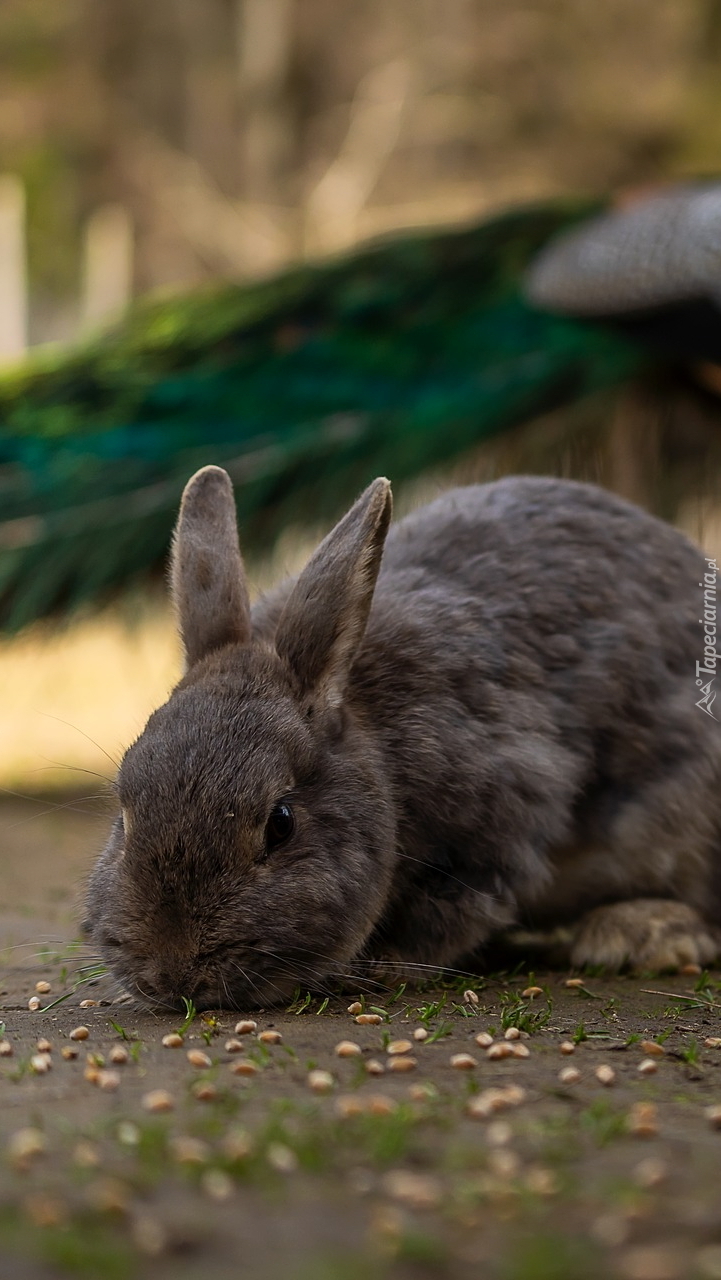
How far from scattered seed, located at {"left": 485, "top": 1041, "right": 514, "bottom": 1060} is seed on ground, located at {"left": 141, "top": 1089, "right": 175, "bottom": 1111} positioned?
2.37 ft

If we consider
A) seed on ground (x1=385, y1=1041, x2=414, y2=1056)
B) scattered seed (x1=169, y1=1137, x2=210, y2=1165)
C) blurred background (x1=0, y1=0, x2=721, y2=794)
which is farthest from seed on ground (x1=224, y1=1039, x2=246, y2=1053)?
blurred background (x1=0, y1=0, x2=721, y2=794)

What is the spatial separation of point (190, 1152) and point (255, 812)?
1135mm

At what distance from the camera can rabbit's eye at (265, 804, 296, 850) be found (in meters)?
3.39

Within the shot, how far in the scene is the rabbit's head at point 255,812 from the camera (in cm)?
326

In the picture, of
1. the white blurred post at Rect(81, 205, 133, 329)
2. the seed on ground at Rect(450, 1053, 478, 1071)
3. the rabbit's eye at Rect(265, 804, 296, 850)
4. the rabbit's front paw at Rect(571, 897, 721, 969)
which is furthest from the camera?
the white blurred post at Rect(81, 205, 133, 329)

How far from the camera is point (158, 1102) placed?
258 centimetres

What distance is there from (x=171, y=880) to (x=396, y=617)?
1134 millimetres

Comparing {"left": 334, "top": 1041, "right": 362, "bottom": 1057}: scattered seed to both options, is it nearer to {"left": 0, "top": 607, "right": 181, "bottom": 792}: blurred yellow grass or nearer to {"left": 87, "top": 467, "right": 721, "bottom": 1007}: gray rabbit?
{"left": 87, "top": 467, "right": 721, "bottom": 1007}: gray rabbit

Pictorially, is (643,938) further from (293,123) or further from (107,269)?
(293,123)

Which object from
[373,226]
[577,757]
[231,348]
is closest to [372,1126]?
[577,757]

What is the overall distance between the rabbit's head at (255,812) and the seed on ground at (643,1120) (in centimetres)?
98

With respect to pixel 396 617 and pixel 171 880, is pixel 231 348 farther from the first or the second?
pixel 171 880

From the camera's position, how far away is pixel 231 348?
6.66m

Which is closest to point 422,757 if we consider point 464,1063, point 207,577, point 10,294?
point 207,577
